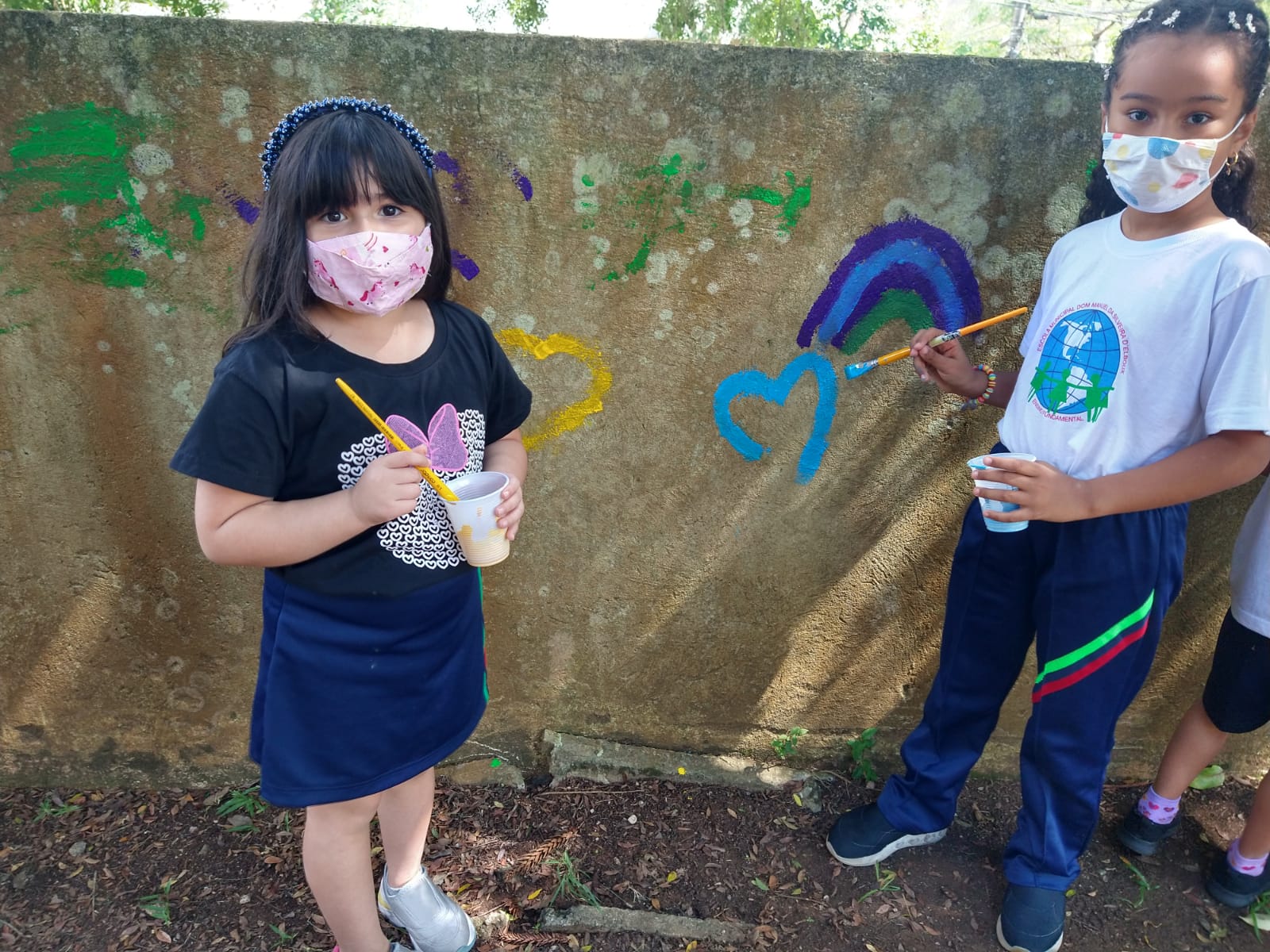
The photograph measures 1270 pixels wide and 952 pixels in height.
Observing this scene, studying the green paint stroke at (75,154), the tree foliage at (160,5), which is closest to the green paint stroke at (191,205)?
the green paint stroke at (75,154)

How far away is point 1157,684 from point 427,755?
218cm

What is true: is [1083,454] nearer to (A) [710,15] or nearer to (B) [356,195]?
(B) [356,195]

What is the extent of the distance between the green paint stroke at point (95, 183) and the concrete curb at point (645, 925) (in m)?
1.91

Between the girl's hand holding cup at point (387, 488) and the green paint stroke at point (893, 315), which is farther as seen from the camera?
the green paint stroke at point (893, 315)

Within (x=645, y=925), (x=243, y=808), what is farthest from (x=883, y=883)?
(x=243, y=808)

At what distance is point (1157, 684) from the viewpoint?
2441 mm

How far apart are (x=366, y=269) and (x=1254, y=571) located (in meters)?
2.11

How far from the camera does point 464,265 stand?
2002mm

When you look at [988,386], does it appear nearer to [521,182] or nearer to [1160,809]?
[521,182]

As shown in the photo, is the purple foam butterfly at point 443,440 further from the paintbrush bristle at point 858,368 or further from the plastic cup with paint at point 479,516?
the paintbrush bristle at point 858,368

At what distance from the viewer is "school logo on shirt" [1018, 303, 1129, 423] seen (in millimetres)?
1626

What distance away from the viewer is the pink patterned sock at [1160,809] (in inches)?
89.6

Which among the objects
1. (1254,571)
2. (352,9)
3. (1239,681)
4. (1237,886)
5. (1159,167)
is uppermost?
(352,9)

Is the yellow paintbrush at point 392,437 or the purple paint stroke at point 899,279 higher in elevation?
the purple paint stroke at point 899,279
